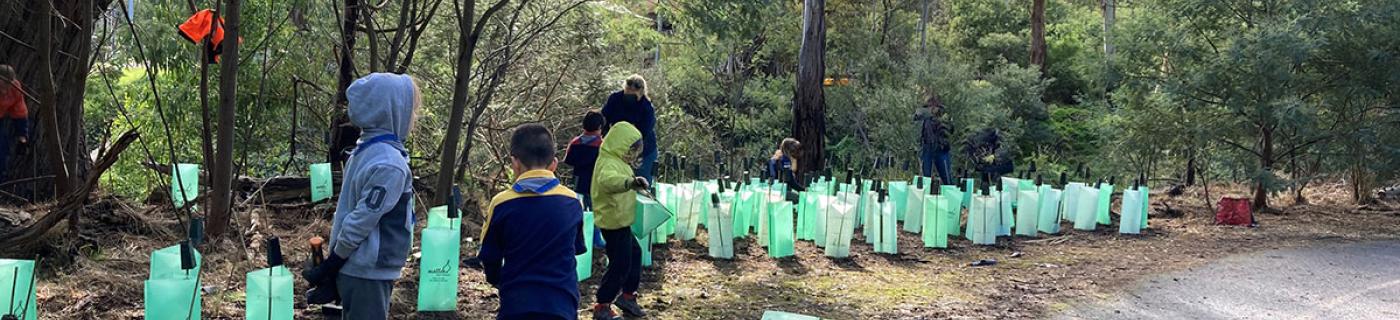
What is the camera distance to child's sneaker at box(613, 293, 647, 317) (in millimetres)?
6430

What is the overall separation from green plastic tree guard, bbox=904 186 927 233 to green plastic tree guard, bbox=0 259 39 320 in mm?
7768

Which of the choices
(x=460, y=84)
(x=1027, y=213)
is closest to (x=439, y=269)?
(x=460, y=84)

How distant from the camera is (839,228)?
345 inches

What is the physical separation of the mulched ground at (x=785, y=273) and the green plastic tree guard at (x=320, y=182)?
1.38ft

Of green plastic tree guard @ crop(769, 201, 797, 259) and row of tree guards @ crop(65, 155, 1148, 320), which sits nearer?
row of tree guards @ crop(65, 155, 1148, 320)

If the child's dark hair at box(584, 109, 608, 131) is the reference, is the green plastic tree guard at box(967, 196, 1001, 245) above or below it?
below

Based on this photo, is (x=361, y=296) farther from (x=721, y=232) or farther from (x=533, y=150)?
(x=721, y=232)

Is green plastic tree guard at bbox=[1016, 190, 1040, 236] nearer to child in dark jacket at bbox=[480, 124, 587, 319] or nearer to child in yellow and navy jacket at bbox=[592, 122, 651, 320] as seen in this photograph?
child in yellow and navy jacket at bbox=[592, 122, 651, 320]

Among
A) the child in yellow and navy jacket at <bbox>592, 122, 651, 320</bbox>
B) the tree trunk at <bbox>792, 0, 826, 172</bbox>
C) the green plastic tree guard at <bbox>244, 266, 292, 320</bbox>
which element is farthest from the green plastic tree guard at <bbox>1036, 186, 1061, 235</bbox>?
the green plastic tree guard at <bbox>244, 266, 292, 320</bbox>

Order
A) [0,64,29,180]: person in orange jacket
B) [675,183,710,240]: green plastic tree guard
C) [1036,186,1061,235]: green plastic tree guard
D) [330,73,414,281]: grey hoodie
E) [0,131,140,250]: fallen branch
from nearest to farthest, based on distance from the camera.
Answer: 1. [330,73,414,281]: grey hoodie
2. [0,131,140,250]: fallen branch
3. [0,64,29,180]: person in orange jacket
4. [675,183,710,240]: green plastic tree guard
5. [1036,186,1061,235]: green plastic tree guard

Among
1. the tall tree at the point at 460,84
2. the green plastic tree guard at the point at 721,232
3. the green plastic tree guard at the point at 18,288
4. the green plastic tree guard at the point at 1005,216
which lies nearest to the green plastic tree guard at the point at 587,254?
the tall tree at the point at 460,84

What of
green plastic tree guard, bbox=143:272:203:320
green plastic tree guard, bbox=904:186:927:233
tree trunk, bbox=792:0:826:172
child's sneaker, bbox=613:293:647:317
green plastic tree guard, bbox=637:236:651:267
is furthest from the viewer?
tree trunk, bbox=792:0:826:172

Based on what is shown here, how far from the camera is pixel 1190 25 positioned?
43.3 ft

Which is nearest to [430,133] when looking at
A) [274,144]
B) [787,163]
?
[274,144]
